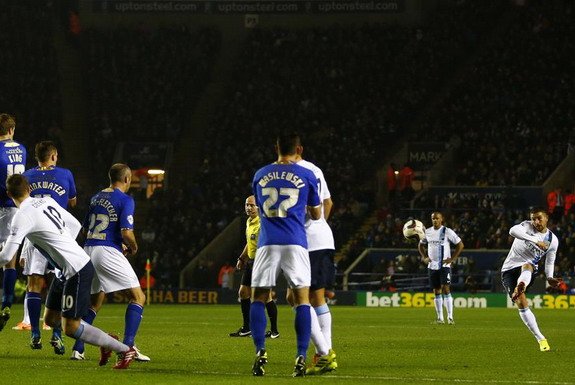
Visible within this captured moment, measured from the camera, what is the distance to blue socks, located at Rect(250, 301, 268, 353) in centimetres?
1372

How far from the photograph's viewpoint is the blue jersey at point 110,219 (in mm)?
15156

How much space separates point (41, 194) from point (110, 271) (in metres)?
2.65

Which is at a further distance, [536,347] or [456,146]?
[456,146]

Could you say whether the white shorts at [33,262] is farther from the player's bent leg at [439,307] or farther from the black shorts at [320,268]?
the player's bent leg at [439,307]

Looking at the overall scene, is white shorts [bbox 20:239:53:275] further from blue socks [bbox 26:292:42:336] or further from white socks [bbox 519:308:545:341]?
white socks [bbox 519:308:545:341]

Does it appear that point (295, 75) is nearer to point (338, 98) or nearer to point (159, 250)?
point (338, 98)

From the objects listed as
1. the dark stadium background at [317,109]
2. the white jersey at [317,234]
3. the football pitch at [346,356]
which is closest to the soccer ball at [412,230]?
the football pitch at [346,356]

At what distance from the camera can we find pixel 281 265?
1378 centimetres

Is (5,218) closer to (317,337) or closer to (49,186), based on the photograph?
(49,186)

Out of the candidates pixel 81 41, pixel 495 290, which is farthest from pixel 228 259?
pixel 81 41

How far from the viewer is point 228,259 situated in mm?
46469

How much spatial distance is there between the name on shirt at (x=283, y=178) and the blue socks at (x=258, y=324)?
1.30 metres

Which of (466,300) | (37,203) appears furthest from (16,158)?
(466,300)

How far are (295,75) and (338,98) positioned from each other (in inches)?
89.8
